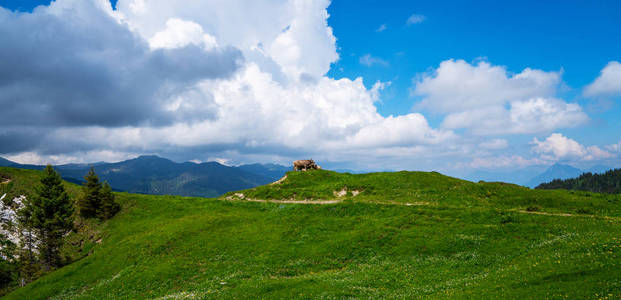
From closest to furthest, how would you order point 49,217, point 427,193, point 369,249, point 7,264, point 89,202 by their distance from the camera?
point 369,249 → point 49,217 → point 7,264 → point 427,193 → point 89,202

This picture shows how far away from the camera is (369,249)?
30.4 metres

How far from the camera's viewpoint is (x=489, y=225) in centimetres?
3080

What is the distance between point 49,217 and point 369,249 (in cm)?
5262

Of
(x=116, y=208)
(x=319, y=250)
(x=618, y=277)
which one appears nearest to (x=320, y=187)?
(x=319, y=250)

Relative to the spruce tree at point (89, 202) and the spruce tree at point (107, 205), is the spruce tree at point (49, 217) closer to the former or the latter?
the spruce tree at point (107, 205)

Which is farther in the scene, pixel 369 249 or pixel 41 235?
pixel 41 235

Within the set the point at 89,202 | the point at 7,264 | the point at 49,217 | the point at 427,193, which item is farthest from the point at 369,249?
the point at 7,264

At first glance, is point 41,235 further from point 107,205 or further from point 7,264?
point 107,205

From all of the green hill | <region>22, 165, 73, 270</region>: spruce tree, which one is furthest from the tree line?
the green hill

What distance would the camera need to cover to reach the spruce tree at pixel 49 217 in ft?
144

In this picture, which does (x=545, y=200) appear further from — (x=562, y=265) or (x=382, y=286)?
(x=382, y=286)

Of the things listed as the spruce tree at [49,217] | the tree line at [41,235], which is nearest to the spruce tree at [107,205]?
the tree line at [41,235]

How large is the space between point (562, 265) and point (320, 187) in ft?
153

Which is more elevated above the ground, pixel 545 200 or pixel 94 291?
pixel 545 200
